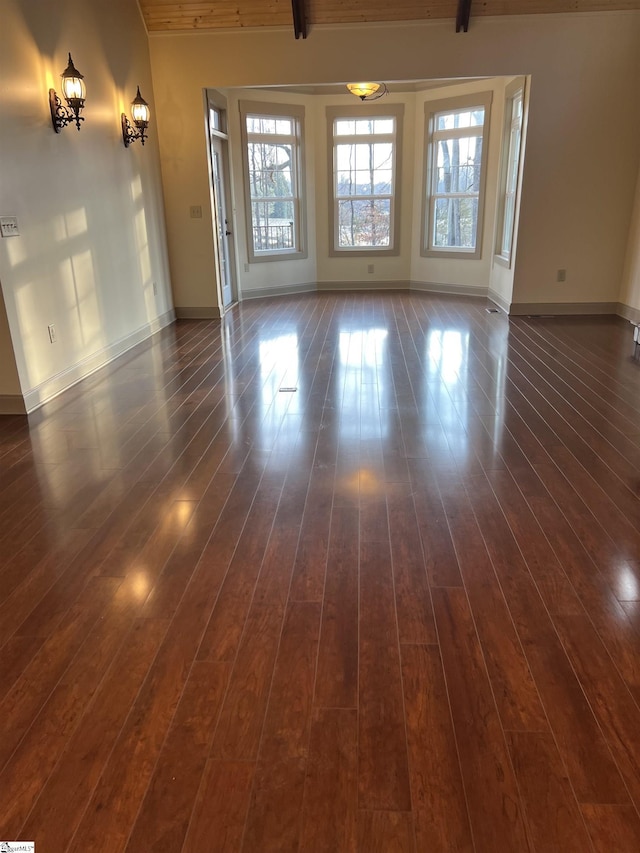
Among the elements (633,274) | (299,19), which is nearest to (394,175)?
(299,19)

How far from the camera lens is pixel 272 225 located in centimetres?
863

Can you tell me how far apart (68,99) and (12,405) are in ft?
7.39

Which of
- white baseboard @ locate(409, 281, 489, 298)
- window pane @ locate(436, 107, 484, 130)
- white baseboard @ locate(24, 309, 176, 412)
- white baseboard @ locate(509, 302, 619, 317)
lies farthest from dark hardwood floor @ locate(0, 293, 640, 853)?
window pane @ locate(436, 107, 484, 130)

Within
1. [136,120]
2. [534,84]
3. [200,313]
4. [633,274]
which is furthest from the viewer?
[200,313]

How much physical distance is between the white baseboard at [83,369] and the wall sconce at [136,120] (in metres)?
1.76

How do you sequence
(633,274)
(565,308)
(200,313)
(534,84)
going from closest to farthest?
1. (534,84)
2. (633,274)
3. (565,308)
4. (200,313)

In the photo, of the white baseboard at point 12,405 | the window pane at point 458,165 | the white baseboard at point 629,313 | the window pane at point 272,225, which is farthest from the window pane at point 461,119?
the white baseboard at point 12,405

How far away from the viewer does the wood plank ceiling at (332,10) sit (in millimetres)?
5754

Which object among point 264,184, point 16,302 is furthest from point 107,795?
point 264,184

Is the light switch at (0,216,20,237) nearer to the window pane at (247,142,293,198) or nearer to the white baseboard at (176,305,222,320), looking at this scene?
the white baseboard at (176,305,222,320)

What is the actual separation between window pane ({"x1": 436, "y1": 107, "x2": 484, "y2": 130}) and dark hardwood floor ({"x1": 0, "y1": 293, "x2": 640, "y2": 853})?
17.3 ft

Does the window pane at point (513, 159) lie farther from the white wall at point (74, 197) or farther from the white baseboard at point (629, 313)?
the white wall at point (74, 197)

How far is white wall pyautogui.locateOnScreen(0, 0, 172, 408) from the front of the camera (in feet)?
12.6

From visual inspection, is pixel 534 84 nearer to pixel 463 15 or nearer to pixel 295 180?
pixel 463 15
